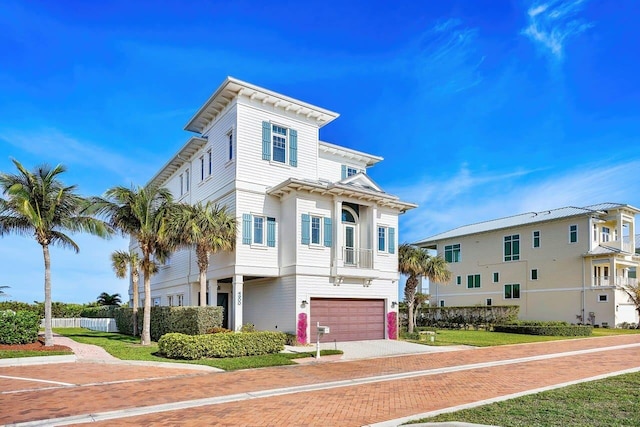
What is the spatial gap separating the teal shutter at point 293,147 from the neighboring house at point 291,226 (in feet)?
0.16

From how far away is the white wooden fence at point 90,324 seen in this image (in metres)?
34.5

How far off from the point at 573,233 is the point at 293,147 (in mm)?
27865

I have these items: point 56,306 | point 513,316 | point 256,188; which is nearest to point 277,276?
point 256,188

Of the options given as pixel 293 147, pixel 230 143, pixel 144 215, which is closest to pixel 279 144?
pixel 293 147

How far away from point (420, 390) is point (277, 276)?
12.1m

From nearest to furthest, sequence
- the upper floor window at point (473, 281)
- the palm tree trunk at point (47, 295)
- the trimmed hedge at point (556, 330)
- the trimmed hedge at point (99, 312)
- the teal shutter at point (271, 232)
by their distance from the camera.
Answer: the palm tree trunk at point (47, 295), the teal shutter at point (271, 232), the trimmed hedge at point (556, 330), the trimmed hedge at point (99, 312), the upper floor window at point (473, 281)

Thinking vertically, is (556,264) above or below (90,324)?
above

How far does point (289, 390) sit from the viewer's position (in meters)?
12.1

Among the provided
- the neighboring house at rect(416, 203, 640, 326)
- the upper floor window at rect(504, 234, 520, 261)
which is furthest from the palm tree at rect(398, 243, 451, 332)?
the upper floor window at rect(504, 234, 520, 261)

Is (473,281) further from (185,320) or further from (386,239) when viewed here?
(185,320)

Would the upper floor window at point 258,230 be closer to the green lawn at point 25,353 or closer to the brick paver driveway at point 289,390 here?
the brick paver driveway at point 289,390

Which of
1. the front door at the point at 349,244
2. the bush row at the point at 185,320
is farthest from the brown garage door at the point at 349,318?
the bush row at the point at 185,320

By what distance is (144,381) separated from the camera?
13.3 meters

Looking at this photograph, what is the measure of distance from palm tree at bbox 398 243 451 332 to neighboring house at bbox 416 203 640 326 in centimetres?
1640
